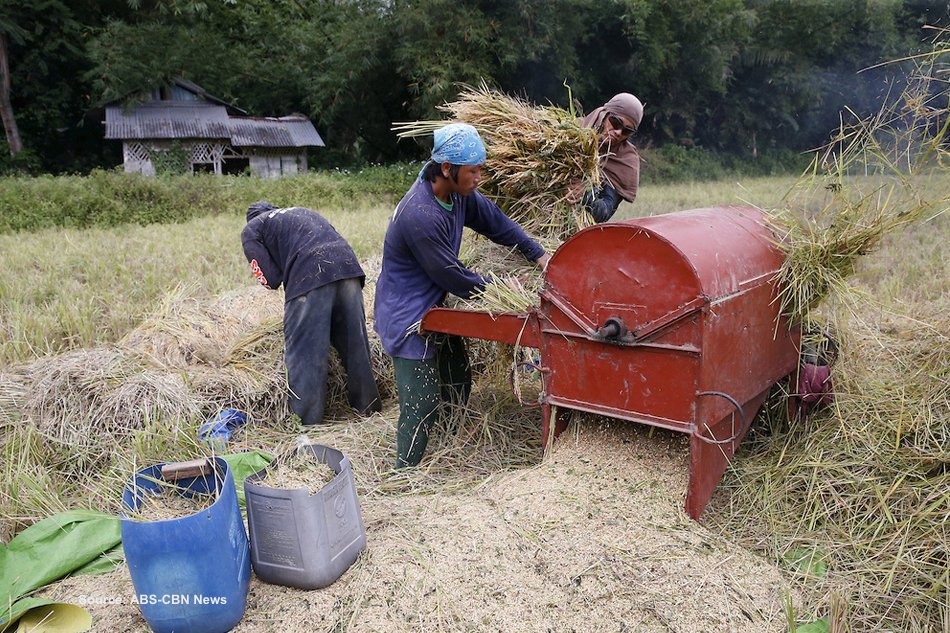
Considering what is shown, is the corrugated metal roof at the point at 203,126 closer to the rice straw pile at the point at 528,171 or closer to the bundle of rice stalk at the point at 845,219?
the rice straw pile at the point at 528,171

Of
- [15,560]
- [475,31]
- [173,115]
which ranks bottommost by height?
[15,560]

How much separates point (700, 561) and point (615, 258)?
3.96ft

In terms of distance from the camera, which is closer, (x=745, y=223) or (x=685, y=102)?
(x=745, y=223)

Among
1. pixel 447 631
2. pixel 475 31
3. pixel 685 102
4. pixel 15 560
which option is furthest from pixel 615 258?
pixel 685 102

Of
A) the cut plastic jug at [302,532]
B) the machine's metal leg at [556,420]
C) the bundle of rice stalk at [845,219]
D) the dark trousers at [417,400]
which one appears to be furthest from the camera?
the dark trousers at [417,400]

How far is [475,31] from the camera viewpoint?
21812mm

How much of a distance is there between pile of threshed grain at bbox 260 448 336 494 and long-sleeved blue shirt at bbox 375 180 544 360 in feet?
3.34

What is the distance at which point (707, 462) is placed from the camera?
2.90m

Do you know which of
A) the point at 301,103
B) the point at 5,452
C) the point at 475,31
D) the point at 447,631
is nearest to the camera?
the point at 447,631

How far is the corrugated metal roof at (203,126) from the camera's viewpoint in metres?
25.4

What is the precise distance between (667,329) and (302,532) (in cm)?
156

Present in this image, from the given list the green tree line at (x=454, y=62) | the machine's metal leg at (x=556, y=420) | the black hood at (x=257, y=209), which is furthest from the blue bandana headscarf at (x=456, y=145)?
the green tree line at (x=454, y=62)

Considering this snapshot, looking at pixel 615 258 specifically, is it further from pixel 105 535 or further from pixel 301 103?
pixel 301 103

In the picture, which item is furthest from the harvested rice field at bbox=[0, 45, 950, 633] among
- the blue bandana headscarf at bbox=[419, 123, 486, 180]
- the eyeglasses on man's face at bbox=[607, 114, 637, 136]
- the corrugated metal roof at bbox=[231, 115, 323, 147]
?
the corrugated metal roof at bbox=[231, 115, 323, 147]
